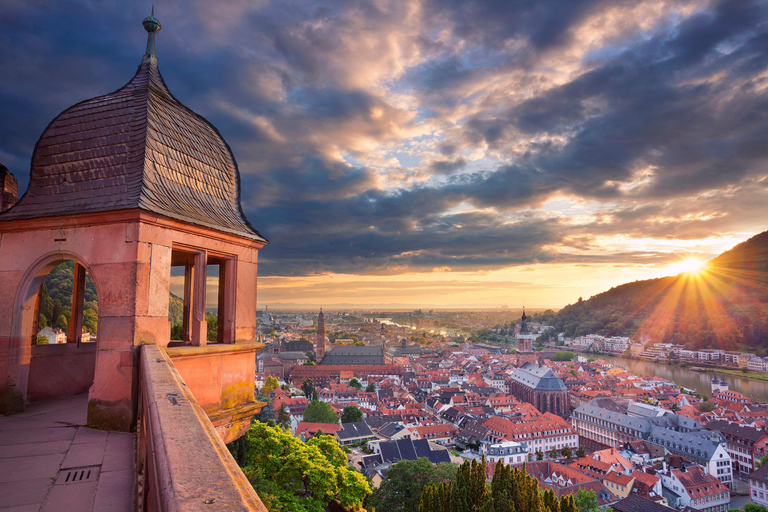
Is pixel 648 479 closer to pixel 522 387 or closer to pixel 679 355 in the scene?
pixel 522 387

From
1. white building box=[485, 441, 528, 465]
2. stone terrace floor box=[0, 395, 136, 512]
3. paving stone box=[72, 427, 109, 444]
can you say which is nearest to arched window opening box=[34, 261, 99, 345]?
stone terrace floor box=[0, 395, 136, 512]

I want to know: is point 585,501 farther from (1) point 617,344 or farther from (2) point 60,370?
(1) point 617,344

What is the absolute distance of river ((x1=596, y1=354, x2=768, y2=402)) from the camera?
86162 millimetres

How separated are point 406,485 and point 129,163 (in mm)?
30135

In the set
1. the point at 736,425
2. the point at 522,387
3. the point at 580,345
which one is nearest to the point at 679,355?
the point at 580,345

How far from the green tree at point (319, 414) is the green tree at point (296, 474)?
40.0 meters

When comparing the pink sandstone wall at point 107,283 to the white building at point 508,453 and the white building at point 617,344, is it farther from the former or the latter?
the white building at point 617,344

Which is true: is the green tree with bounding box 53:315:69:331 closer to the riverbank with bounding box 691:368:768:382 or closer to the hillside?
the hillside

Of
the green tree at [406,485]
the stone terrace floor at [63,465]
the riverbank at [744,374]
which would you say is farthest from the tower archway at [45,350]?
the riverbank at [744,374]

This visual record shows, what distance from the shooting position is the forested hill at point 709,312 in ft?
426

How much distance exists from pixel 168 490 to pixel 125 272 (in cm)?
387

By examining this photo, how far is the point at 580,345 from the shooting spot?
557ft

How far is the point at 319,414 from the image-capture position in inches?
2170

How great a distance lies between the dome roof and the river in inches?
3917
